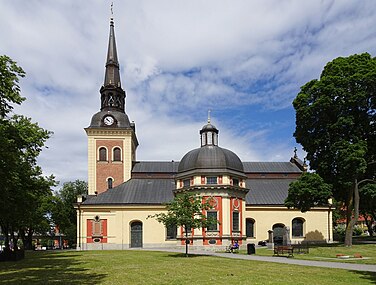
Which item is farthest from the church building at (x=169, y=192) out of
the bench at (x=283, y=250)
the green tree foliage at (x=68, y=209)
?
the bench at (x=283, y=250)

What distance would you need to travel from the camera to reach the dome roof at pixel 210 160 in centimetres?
4147

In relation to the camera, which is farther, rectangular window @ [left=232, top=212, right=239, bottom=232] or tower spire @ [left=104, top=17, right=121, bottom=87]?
tower spire @ [left=104, top=17, right=121, bottom=87]

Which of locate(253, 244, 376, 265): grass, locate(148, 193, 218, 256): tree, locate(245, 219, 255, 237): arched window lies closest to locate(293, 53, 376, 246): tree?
locate(253, 244, 376, 265): grass

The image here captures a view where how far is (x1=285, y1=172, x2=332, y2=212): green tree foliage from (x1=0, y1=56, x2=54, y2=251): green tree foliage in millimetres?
20965

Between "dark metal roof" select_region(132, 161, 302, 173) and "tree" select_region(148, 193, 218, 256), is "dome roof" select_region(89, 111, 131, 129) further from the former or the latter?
"tree" select_region(148, 193, 218, 256)

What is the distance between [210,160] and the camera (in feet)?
137

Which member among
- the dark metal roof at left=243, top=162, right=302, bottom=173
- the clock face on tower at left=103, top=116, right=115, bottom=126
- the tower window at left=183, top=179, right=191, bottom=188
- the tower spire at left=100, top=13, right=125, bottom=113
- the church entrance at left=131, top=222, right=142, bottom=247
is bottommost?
the church entrance at left=131, top=222, right=142, bottom=247

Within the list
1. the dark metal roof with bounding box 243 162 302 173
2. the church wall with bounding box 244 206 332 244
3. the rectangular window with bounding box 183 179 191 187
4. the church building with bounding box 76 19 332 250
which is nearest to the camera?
the church building with bounding box 76 19 332 250

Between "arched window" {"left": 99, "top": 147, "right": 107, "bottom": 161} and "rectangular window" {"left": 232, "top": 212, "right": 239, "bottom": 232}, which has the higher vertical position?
"arched window" {"left": 99, "top": 147, "right": 107, "bottom": 161}

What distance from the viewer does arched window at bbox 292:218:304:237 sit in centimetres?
4866

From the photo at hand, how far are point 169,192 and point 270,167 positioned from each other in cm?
1740

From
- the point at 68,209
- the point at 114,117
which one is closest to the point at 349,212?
the point at 114,117

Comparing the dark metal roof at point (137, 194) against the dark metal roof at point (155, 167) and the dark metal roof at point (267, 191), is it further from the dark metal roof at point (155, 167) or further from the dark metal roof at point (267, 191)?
the dark metal roof at point (267, 191)

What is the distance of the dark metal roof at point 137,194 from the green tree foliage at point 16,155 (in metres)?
19.2
